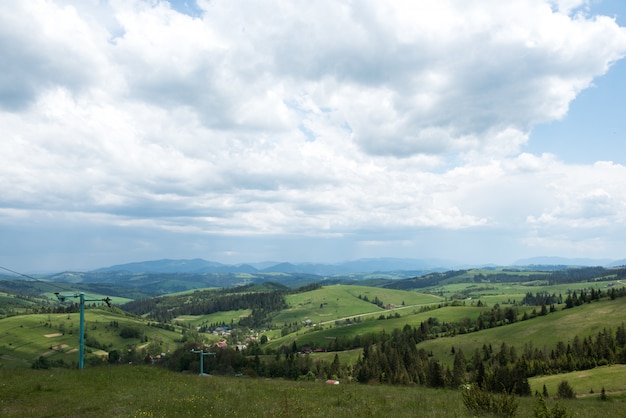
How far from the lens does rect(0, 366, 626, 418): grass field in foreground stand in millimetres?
18016

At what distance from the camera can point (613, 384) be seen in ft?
234

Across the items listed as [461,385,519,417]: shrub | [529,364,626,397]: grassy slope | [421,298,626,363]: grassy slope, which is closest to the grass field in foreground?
[461,385,519,417]: shrub

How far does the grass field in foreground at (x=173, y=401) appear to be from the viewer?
59.1 ft

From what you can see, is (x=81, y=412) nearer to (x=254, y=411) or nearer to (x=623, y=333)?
(x=254, y=411)

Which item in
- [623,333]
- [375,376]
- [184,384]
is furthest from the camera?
[623,333]

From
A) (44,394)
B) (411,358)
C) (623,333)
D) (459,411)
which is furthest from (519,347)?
(44,394)

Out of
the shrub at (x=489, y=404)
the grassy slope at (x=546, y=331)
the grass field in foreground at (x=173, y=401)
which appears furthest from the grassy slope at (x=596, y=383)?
the grassy slope at (x=546, y=331)

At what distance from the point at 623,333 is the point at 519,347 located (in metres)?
34.4

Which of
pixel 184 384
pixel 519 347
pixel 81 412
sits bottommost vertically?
pixel 519 347

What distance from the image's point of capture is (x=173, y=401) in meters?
20.6

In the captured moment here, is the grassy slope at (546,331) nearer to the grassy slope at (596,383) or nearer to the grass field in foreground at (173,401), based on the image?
the grassy slope at (596,383)

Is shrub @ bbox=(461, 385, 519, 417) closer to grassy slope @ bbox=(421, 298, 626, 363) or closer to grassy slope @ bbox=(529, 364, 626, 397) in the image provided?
grassy slope @ bbox=(529, 364, 626, 397)

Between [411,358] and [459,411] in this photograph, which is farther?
[411,358]

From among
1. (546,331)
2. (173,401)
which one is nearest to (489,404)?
(173,401)
